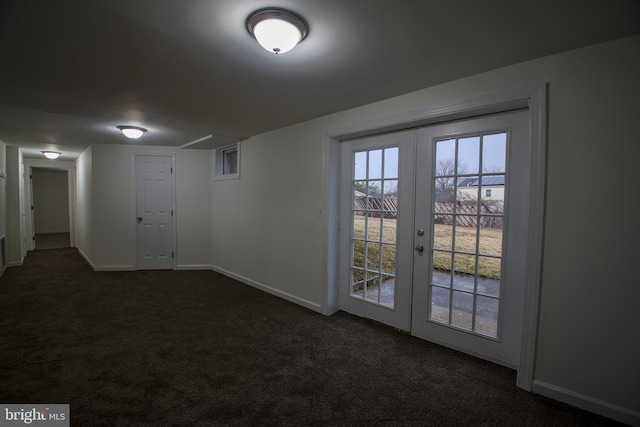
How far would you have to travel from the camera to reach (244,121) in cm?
372

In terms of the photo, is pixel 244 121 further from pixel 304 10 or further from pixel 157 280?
pixel 157 280

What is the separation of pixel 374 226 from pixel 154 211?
14.4 feet

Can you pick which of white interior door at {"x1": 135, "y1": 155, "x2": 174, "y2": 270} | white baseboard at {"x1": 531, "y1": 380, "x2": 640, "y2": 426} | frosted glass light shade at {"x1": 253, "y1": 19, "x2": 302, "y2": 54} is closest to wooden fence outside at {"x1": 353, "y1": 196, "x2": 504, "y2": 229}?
white baseboard at {"x1": 531, "y1": 380, "x2": 640, "y2": 426}

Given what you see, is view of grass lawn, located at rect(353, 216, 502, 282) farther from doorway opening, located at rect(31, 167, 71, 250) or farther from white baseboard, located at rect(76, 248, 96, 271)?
doorway opening, located at rect(31, 167, 71, 250)

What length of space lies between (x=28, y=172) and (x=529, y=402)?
32.5 ft

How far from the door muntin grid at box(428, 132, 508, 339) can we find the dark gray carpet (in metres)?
0.40

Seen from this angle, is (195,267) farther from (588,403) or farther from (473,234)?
(588,403)

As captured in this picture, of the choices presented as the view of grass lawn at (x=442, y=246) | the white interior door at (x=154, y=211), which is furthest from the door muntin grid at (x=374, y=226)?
the white interior door at (x=154, y=211)

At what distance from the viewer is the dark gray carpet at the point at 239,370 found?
1.85 m

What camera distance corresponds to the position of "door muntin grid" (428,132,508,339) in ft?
7.93

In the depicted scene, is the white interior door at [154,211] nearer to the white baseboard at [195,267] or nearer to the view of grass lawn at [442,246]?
the white baseboard at [195,267]

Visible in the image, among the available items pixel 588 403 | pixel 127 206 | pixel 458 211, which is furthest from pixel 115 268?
pixel 588 403

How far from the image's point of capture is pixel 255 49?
1.92m

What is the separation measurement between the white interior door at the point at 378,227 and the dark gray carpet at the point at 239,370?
281 mm
